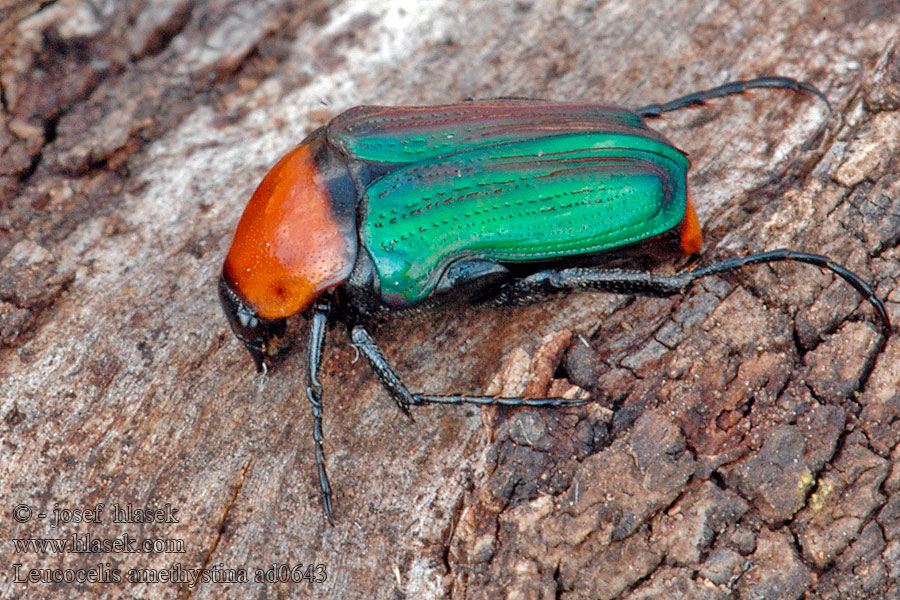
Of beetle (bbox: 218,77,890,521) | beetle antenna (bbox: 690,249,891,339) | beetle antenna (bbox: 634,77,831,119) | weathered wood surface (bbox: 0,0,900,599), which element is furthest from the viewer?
beetle antenna (bbox: 634,77,831,119)

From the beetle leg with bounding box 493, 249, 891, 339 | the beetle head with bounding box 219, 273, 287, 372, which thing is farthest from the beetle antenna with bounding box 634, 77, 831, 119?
the beetle head with bounding box 219, 273, 287, 372

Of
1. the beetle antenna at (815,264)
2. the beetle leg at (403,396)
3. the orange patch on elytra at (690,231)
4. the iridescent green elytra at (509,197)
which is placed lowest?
the beetle antenna at (815,264)

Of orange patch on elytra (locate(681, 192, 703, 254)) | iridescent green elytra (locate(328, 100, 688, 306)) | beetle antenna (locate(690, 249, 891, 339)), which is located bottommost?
beetle antenna (locate(690, 249, 891, 339))

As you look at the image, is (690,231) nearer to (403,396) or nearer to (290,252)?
(403,396)

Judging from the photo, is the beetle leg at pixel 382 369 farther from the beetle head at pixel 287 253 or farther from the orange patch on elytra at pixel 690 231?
the orange patch on elytra at pixel 690 231

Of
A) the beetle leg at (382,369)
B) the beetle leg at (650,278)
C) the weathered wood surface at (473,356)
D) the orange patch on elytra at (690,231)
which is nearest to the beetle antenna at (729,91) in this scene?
the weathered wood surface at (473,356)

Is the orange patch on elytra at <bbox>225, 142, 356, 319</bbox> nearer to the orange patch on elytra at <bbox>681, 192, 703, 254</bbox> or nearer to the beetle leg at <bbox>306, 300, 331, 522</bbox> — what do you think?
the beetle leg at <bbox>306, 300, 331, 522</bbox>
